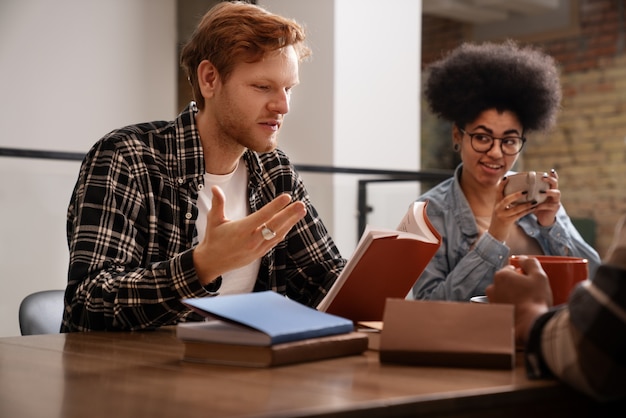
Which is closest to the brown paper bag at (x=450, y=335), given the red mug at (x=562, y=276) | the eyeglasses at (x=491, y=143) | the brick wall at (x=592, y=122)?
the red mug at (x=562, y=276)

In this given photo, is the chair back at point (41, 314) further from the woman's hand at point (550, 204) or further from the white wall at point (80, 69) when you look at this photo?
the white wall at point (80, 69)

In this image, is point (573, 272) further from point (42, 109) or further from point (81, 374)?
point (42, 109)

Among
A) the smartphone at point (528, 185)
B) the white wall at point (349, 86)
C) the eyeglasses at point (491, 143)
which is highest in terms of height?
the white wall at point (349, 86)

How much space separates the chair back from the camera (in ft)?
5.64

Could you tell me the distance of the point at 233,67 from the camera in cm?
196

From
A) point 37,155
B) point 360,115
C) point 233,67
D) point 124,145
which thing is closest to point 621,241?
point 124,145

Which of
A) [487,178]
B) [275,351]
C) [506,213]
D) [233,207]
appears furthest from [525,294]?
[487,178]

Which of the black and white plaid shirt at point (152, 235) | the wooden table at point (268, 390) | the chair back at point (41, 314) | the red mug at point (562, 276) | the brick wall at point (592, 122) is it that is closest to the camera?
the wooden table at point (268, 390)

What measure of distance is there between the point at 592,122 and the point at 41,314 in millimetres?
6599

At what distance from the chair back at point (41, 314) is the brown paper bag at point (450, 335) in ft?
3.08

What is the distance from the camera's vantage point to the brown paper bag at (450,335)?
98cm

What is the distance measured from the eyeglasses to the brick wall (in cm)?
522

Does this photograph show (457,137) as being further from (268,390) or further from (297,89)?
(297,89)

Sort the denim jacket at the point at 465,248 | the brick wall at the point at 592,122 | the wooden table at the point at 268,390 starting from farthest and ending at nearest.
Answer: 1. the brick wall at the point at 592,122
2. the denim jacket at the point at 465,248
3. the wooden table at the point at 268,390
